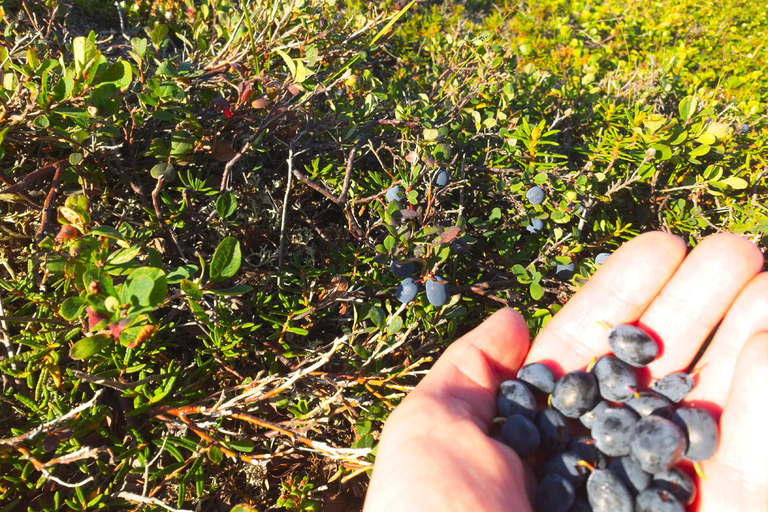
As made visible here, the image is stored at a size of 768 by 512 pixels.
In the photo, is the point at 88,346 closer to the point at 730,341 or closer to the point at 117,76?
the point at 117,76

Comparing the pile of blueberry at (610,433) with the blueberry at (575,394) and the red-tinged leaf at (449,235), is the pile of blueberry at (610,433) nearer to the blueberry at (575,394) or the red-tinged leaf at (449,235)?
the blueberry at (575,394)

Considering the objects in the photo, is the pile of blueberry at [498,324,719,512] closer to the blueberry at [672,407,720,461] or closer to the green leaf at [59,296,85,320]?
the blueberry at [672,407,720,461]

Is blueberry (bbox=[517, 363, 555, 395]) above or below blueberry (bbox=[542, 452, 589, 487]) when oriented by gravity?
above

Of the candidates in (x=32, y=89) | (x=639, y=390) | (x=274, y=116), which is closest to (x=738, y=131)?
(x=639, y=390)

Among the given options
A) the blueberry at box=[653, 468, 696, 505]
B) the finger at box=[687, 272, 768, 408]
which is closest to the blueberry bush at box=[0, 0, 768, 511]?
the finger at box=[687, 272, 768, 408]

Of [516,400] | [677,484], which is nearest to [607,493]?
[677,484]

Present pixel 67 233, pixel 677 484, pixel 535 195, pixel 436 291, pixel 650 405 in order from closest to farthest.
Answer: pixel 67 233 < pixel 677 484 < pixel 650 405 < pixel 436 291 < pixel 535 195

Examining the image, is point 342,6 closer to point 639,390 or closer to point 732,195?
point 732,195
